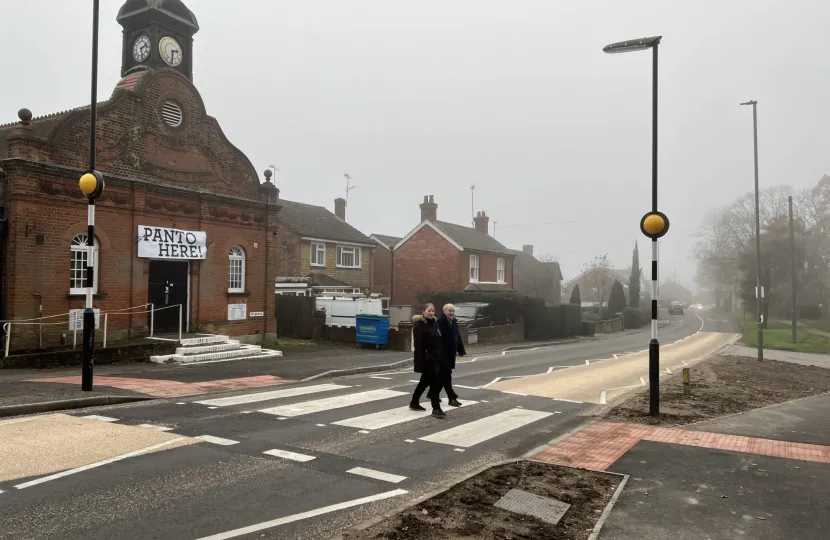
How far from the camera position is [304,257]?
35.2 meters

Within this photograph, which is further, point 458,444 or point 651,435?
point 651,435

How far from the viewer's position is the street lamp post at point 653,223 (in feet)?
32.9

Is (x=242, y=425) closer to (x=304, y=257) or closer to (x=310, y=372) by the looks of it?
(x=310, y=372)

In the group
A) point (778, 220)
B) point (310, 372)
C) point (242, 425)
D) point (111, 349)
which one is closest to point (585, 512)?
point (242, 425)

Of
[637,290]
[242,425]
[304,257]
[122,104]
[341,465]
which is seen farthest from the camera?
[637,290]

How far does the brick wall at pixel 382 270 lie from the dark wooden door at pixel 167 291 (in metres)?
26.8

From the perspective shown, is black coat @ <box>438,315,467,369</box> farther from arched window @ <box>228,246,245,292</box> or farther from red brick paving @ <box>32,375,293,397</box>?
arched window @ <box>228,246,245,292</box>

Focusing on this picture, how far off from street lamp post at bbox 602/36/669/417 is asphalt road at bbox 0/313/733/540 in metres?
1.48

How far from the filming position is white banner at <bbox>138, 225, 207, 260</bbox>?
1777cm

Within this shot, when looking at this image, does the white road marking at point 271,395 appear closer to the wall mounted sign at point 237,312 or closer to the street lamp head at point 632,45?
the street lamp head at point 632,45

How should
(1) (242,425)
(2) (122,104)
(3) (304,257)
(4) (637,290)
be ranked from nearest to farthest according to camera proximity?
1. (1) (242,425)
2. (2) (122,104)
3. (3) (304,257)
4. (4) (637,290)

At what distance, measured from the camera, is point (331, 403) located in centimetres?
1040

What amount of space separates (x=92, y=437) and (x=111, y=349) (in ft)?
29.1

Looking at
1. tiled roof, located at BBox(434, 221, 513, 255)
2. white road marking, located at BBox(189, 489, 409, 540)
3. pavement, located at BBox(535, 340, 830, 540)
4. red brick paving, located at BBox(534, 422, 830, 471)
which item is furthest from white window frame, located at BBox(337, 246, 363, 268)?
white road marking, located at BBox(189, 489, 409, 540)
